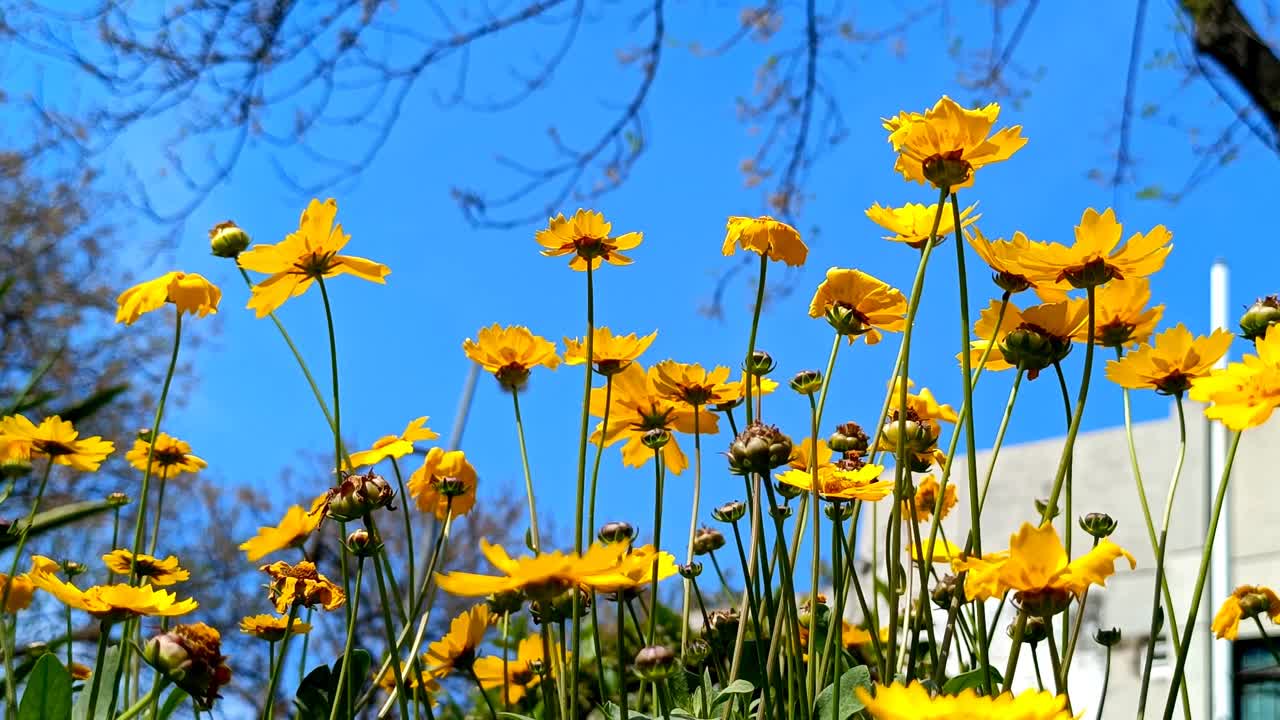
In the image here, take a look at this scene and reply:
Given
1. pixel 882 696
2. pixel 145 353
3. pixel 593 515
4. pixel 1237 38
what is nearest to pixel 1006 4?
pixel 1237 38

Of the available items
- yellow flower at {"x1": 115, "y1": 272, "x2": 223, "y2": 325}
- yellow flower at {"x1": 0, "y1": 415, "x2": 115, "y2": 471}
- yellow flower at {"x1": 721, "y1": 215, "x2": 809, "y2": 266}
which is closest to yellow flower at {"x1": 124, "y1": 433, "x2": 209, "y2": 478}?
yellow flower at {"x1": 0, "y1": 415, "x2": 115, "y2": 471}

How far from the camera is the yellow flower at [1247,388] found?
0.61 m

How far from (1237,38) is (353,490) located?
302 cm

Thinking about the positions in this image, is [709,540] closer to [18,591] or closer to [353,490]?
[353,490]

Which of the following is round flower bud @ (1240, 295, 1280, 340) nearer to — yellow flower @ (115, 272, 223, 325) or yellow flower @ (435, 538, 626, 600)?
yellow flower @ (435, 538, 626, 600)

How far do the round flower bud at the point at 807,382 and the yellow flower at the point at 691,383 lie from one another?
3.7 inches

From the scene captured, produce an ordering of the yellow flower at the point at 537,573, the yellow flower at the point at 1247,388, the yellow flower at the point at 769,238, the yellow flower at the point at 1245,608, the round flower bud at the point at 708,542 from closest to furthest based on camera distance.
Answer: the yellow flower at the point at 537,573, the yellow flower at the point at 1247,388, the yellow flower at the point at 769,238, the round flower bud at the point at 708,542, the yellow flower at the point at 1245,608

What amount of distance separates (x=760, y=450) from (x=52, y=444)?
80 centimetres

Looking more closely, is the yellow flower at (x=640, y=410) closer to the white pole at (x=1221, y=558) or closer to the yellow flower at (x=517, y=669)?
the yellow flower at (x=517, y=669)

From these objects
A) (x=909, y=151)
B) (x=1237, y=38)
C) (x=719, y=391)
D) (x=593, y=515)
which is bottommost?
(x=593, y=515)

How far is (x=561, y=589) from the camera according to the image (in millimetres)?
524

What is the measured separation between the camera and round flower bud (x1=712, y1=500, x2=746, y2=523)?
2.94 ft

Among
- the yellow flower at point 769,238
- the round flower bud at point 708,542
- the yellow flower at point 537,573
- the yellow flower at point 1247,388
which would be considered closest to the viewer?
the yellow flower at point 537,573

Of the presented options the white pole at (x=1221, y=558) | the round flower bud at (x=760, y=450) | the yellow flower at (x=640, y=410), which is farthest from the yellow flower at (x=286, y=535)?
the white pole at (x=1221, y=558)
